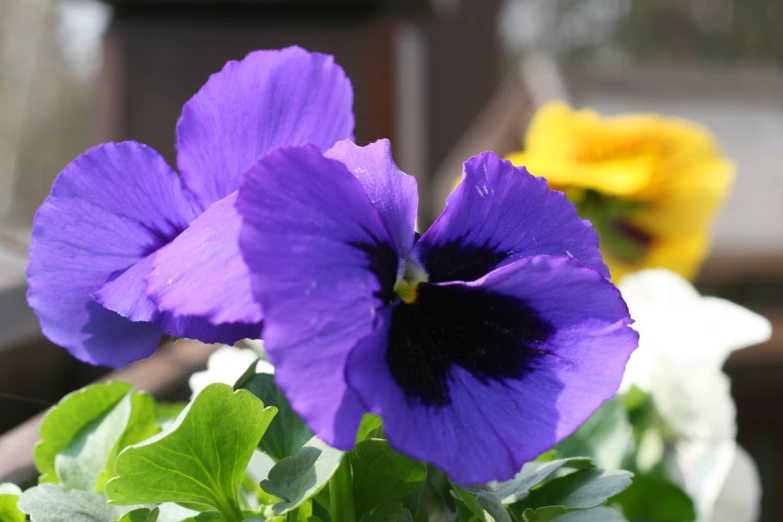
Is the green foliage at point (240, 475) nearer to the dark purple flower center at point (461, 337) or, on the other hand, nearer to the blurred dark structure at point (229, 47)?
the dark purple flower center at point (461, 337)

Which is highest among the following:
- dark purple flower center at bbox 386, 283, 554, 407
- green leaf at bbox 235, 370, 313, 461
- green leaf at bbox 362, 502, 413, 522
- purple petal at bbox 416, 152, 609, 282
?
purple petal at bbox 416, 152, 609, 282

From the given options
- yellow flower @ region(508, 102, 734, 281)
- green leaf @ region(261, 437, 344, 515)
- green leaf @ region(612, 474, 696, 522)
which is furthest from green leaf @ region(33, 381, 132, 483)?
yellow flower @ region(508, 102, 734, 281)

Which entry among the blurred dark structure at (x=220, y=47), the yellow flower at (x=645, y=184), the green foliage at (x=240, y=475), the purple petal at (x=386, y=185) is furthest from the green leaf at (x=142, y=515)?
the blurred dark structure at (x=220, y=47)

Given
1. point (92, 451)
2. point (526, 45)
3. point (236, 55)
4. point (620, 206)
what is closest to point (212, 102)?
point (92, 451)

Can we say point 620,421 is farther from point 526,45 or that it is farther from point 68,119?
point 526,45

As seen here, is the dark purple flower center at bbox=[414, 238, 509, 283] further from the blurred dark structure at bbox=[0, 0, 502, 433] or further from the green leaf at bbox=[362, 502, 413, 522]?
the blurred dark structure at bbox=[0, 0, 502, 433]

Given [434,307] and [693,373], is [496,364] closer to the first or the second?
[434,307]

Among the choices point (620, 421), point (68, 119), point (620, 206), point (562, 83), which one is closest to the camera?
point (620, 421)
